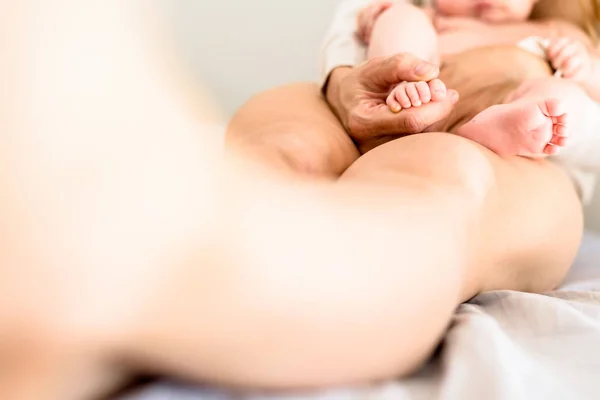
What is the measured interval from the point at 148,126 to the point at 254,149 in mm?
291

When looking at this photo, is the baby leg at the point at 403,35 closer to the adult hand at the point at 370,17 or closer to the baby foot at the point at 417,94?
the adult hand at the point at 370,17

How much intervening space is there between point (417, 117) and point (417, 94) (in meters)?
0.02

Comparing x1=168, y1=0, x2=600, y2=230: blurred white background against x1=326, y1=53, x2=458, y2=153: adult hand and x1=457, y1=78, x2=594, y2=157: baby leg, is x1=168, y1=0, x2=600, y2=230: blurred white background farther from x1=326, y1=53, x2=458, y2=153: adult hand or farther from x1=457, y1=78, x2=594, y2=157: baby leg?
x1=457, y1=78, x2=594, y2=157: baby leg

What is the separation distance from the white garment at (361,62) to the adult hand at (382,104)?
0.54 feet

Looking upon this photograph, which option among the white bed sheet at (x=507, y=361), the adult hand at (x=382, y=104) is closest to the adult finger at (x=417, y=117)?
the adult hand at (x=382, y=104)

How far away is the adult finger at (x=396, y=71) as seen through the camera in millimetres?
670

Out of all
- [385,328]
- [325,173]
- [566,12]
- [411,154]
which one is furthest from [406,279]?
[566,12]

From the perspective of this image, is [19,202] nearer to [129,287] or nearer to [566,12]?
[129,287]

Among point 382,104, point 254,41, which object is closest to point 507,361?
point 382,104

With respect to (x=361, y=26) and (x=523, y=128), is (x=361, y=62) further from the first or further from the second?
(x=523, y=128)

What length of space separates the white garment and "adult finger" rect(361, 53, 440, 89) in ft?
0.68

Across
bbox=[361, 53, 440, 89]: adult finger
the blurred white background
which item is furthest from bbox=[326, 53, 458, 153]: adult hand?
the blurred white background

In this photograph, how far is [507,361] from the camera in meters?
0.43

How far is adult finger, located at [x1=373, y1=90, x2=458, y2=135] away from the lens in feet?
2.13
